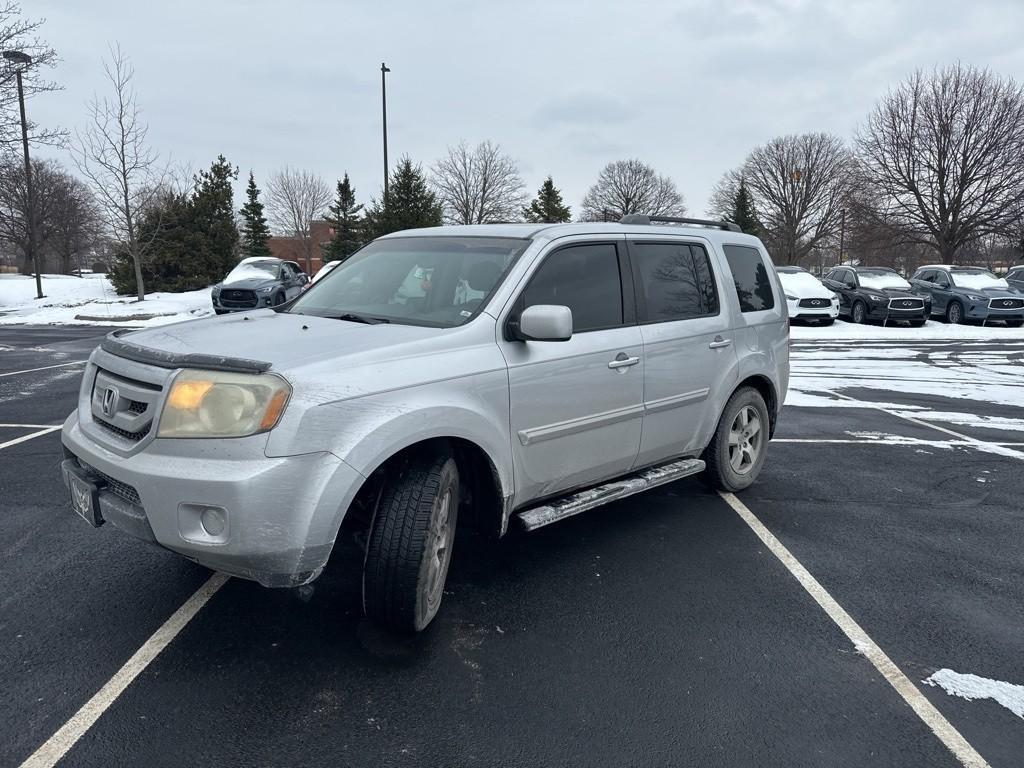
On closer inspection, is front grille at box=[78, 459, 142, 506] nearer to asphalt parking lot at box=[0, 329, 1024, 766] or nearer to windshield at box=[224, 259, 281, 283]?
asphalt parking lot at box=[0, 329, 1024, 766]

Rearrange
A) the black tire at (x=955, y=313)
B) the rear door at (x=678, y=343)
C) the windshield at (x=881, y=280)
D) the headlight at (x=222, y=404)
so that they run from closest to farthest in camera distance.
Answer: the headlight at (x=222, y=404)
the rear door at (x=678, y=343)
the black tire at (x=955, y=313)
the windshield at (x=881, y=280)

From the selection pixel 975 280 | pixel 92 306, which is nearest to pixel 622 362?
pixel 975 280

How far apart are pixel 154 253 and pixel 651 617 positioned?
32.9 meters

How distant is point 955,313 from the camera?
2267cm

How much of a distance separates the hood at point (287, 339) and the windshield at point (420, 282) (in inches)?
9.7

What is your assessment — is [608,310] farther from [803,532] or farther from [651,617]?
[803,532]

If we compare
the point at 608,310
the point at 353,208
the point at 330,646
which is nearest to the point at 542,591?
the point at 330,646

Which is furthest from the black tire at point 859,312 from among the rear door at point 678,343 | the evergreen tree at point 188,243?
the evergreen tree at point 188,243

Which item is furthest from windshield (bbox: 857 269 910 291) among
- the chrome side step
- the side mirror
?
the side mirror

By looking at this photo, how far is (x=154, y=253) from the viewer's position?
31438mm

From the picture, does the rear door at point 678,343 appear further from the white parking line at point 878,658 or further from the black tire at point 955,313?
the black tire at point 955,313

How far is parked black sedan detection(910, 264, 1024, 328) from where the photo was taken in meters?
21.8

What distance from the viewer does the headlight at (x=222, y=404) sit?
276 cm

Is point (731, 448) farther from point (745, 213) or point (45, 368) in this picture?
point (745, 213)
